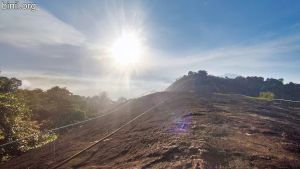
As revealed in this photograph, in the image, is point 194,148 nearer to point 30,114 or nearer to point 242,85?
point 30,114

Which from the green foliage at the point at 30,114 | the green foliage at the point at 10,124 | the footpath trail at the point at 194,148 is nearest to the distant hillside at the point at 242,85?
the green foliage at the point at 30,114

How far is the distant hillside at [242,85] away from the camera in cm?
7731

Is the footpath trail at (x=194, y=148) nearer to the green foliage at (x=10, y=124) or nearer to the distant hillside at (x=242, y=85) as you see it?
the green foliage at (x=10, y=124)

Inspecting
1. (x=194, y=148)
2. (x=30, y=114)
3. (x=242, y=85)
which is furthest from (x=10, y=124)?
(x=242, y=85)

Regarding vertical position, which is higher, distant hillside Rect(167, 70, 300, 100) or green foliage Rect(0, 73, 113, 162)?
distant hillside Rect(167, 70, 300, 100)

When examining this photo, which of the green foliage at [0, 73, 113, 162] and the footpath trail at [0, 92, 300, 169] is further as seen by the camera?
the green foliage at [0, 73, 113, 162]

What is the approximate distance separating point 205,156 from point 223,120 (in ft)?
23.3

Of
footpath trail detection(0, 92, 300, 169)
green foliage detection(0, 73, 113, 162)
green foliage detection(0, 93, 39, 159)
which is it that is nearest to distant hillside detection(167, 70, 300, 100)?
green foliage detection(0, 73, 113, 162)

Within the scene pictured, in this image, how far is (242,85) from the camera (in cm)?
8681

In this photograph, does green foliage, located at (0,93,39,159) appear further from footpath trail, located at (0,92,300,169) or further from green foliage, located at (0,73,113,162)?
footpath trail, located at (0,92,300,169)

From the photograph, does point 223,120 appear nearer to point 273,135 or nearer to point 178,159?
point 273,135

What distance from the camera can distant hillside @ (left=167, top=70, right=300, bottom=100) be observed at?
77312 mm

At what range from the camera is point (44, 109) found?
31844 mm

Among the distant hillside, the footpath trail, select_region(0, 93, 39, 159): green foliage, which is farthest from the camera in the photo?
the distant hillside
